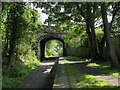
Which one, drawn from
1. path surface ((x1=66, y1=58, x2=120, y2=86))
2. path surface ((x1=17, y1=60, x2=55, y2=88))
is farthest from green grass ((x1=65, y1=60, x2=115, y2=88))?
path surface ((x1=17, y1=60, x2=55, y2=88))

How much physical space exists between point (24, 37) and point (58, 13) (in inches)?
142

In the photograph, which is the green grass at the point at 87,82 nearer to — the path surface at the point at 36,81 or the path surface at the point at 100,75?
the path surface at the point at 100,75

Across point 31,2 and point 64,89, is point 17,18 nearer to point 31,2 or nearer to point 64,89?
point 31,2

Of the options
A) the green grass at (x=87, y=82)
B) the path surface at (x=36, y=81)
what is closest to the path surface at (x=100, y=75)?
the green grass at (x=87, y=82)

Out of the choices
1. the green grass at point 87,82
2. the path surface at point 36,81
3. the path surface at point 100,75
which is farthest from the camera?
the path surface at point 36,81

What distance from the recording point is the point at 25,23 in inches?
356

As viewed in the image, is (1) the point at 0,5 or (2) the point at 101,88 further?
(1) the point at 0,5

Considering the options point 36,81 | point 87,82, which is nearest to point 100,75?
point 87,82

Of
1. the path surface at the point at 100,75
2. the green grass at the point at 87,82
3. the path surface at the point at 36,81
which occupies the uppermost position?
the green grass at the point at 87,82

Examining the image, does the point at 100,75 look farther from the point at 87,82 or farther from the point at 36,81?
the point at 36,81

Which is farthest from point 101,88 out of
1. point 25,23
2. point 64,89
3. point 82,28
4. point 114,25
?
point 82,28

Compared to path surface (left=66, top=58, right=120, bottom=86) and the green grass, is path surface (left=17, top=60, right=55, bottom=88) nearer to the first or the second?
path surface (left=66, top=58, right=120, bottom=86)

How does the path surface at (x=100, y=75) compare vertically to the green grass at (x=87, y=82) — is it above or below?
below

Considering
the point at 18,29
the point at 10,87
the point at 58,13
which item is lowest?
the point at 10,87
